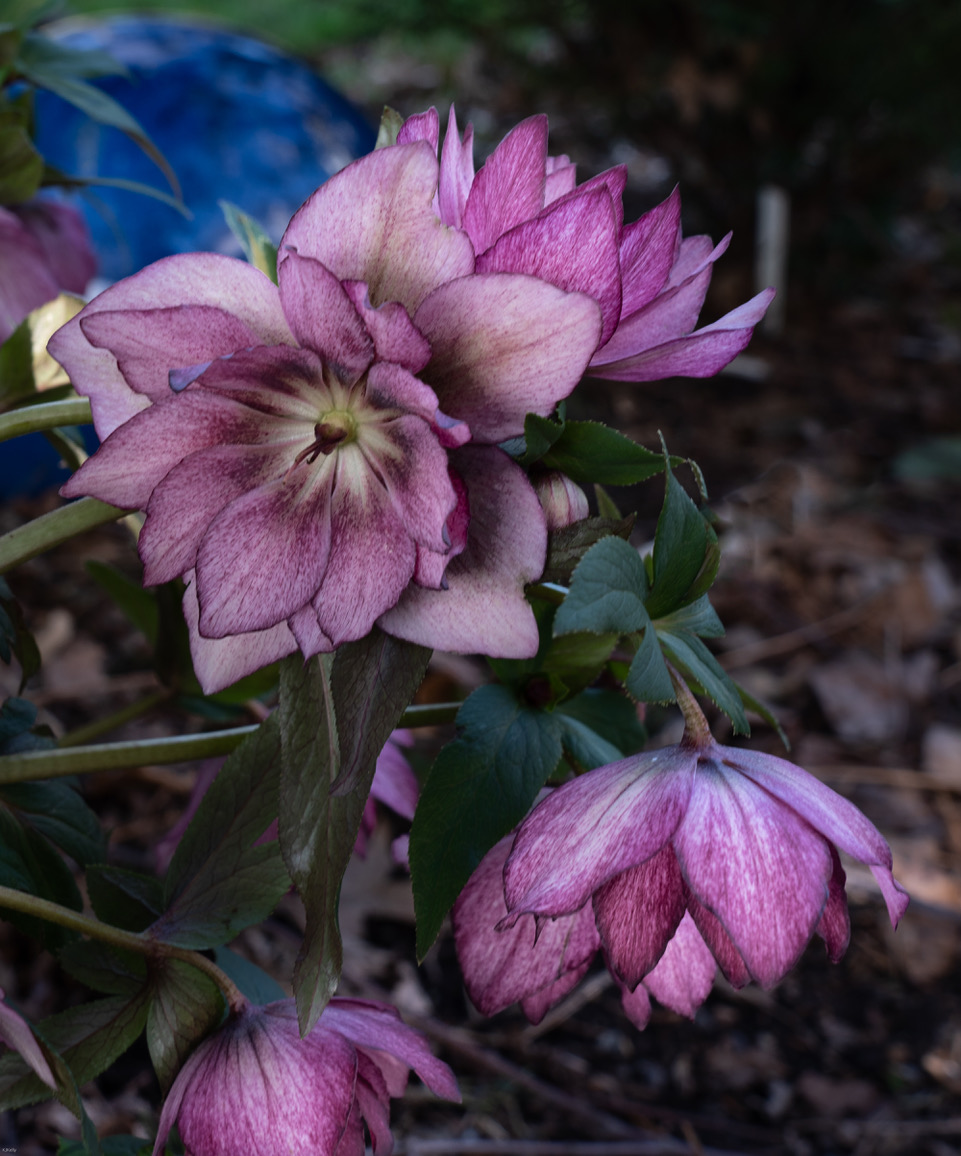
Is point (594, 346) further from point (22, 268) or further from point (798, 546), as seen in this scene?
point (798, 546)

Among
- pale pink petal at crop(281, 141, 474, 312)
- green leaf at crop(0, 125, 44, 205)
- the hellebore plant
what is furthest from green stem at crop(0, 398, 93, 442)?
green leaf at crop(0, 125, 44, 205)

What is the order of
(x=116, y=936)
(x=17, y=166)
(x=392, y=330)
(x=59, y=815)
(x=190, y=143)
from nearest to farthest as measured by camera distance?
(x=392, y=330) → (x=116, y=936) → (x=59, y=815) → (x=17, y=166) → (x=190, y=143)

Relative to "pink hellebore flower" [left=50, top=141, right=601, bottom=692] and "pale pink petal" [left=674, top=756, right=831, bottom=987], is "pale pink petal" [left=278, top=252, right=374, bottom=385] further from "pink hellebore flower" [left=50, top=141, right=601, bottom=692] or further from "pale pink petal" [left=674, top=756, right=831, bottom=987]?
"pale pink petal" [left=674, top=756, right=831, bottom=987]

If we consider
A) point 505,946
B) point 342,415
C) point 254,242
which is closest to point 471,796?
point 505,946

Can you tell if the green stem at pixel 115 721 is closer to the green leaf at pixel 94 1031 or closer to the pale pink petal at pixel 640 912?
the green leaf at pixel 94 1031

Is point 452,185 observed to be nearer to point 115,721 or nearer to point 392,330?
point 392,330

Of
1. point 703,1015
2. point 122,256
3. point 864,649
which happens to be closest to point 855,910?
point 703,1015
